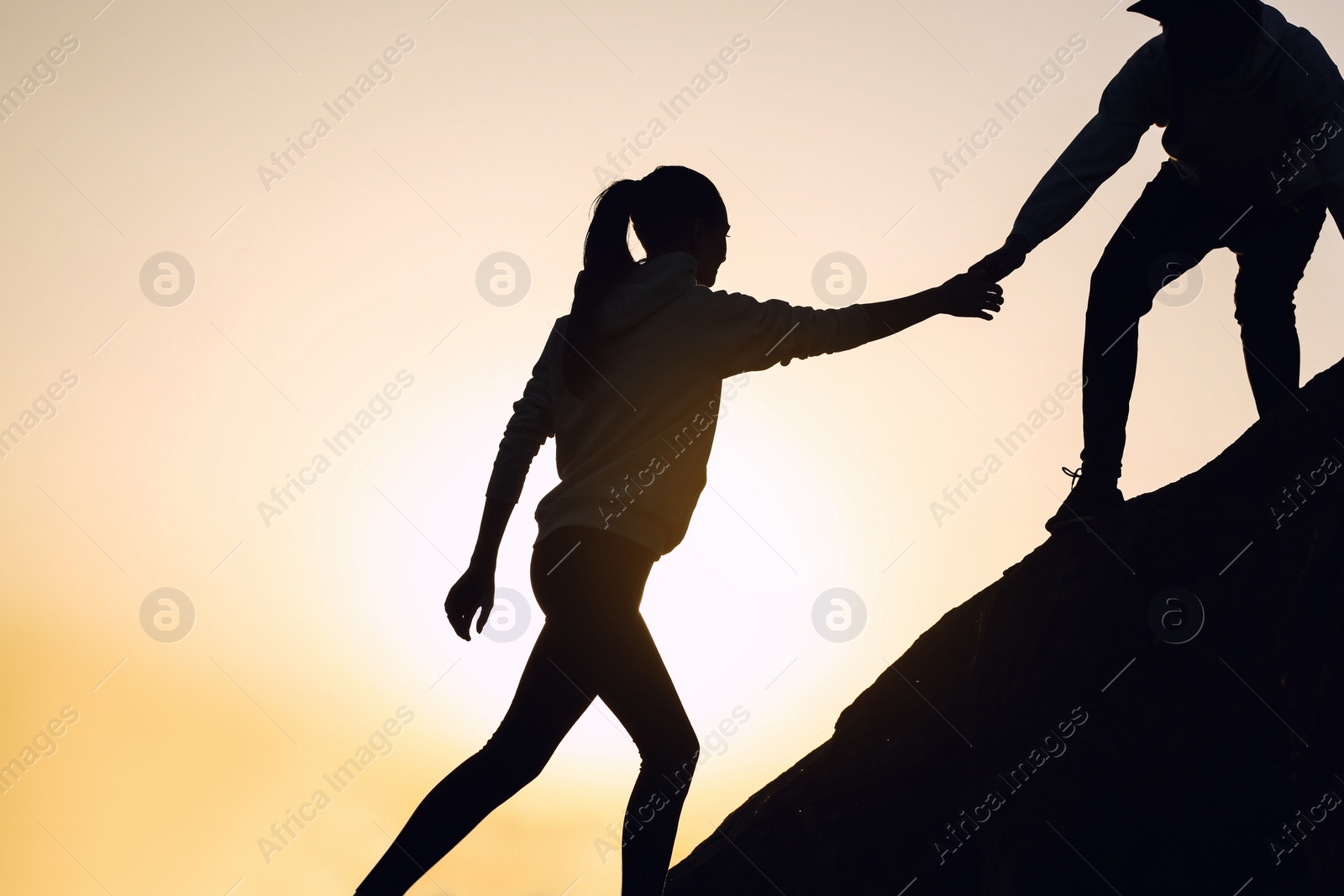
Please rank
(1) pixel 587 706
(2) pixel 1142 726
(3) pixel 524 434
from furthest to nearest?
1. (2) pixel 1142 726
2. (3) pixel 524 434
3. (1) pixel 587 706

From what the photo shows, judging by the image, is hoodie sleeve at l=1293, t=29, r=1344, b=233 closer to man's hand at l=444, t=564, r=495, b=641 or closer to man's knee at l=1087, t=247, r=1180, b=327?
man's knee at l=1087, t=247, r=1180, b=327

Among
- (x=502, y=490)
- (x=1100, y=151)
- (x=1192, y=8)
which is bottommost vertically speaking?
(x=1100, y=151)

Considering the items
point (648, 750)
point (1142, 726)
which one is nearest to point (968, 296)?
point (1142, 726)

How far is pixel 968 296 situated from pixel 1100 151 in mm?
1009

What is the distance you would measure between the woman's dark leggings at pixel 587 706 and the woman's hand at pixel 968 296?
1.22 meters

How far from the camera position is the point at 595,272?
10.1ft

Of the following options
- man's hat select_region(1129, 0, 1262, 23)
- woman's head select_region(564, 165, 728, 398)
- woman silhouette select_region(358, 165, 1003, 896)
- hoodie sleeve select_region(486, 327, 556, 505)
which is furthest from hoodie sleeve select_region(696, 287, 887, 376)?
man's hat select_region(1129, 0, 1262, 23)

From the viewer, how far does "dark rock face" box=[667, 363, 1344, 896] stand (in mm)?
2992

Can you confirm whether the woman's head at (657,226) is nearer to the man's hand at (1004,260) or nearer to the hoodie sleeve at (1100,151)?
the man's hand at (1004,260)

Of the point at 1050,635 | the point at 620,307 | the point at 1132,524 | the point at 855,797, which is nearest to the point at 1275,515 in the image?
the point at 1132,524

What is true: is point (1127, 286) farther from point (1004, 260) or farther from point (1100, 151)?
point (1004, 260)

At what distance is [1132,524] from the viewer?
384cm

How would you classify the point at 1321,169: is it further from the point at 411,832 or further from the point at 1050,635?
the point at 411,832

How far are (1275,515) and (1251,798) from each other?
891 millimetres
